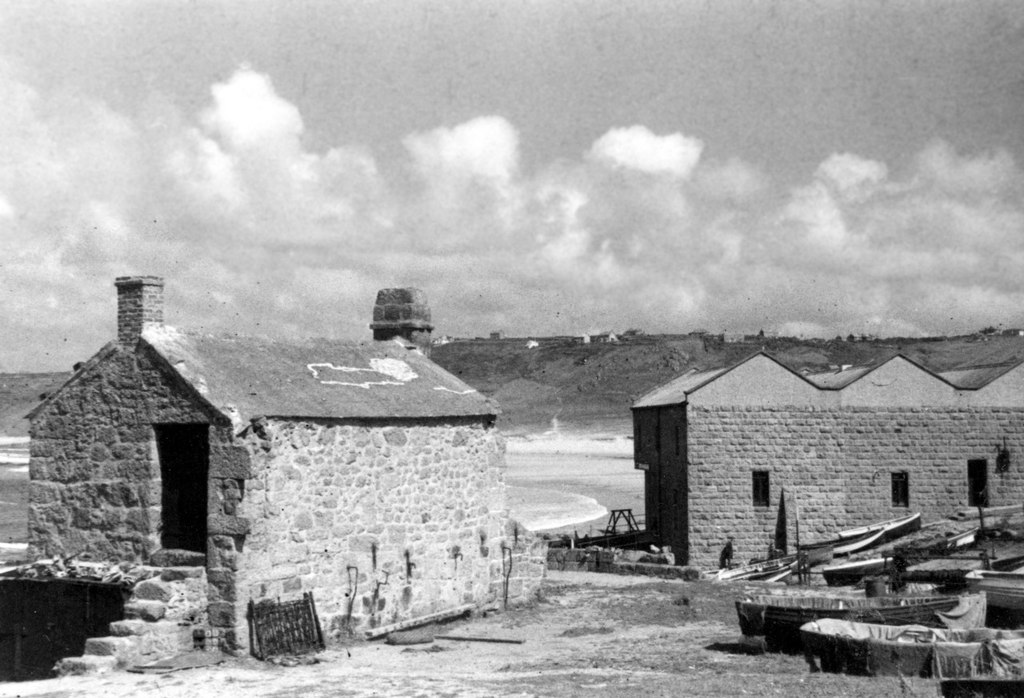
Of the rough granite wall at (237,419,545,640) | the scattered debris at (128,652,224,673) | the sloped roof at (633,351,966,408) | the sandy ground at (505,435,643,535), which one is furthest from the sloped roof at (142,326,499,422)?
the sandy ground at (505,435,643,535)

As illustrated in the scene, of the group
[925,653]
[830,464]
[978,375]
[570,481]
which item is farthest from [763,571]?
[570,481]

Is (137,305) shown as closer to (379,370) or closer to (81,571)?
(81,571)

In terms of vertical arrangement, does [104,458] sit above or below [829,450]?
above

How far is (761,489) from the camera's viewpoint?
97.2 feet

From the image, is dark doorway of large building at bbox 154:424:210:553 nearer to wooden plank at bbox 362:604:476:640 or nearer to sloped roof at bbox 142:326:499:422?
sloped roof at bbox 142:326:499:422

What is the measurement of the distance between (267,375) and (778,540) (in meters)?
17.1

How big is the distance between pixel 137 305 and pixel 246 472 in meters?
3.30

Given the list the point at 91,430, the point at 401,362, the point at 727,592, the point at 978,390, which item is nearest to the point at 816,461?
the point at 978,390

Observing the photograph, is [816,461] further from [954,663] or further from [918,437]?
[954,663]

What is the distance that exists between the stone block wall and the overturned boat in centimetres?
893

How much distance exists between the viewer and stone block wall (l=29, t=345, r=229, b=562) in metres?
15.8

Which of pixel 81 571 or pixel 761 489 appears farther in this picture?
pixel 761 489

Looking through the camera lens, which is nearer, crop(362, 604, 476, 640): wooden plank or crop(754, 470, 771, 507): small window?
crop(362, 604, 476, 640): wooden plank

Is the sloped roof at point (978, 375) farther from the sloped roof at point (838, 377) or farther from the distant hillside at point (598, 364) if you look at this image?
the distant hillside at point (598, 364)
